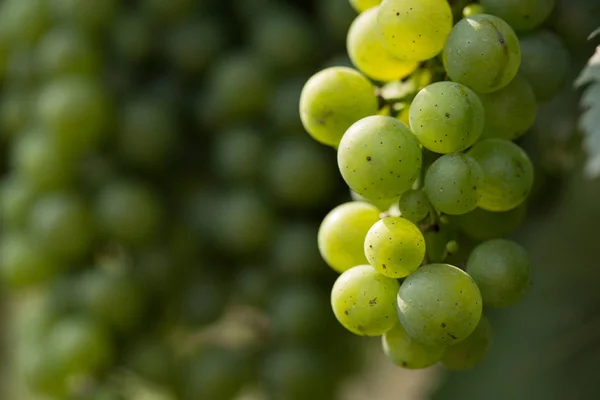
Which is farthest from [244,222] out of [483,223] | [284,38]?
[483,223]

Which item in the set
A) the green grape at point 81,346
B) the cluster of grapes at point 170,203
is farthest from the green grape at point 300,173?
the green grape at point 81,346

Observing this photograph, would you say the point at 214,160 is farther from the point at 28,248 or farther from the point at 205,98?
the point at 28,248

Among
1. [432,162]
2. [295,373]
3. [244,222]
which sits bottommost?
[295,373]

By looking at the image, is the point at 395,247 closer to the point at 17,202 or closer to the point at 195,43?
the point at 195,43

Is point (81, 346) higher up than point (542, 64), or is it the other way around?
point (542, 64)

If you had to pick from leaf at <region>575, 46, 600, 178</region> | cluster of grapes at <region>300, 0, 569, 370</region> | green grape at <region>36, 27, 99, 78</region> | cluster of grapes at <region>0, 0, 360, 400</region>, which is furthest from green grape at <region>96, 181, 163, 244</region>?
leaf at <region>575, 46, 600, 178</region>

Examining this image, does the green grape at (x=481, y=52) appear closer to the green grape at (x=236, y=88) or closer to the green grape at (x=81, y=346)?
the green grape at (x=236, y=88)

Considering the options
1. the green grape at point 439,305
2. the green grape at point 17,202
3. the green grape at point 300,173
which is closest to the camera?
the green grape at point 439,305

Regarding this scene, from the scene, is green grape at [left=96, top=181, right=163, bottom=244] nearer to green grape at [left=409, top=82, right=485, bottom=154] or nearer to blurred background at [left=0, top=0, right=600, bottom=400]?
blurred background at [left=0, top=0, right=600, bottom=400]
